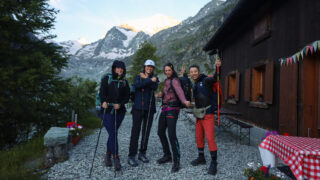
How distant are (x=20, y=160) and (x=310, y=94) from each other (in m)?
6.48

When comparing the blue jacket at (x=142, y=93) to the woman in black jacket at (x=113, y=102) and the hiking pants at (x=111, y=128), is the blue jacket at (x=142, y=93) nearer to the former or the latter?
the woman in black jacket at (x=113, y=102)

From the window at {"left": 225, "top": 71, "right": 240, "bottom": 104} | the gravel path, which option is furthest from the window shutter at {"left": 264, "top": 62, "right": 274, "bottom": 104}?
the window at {"left": 225, "top": 71, "right": 240, "bottom": 104}

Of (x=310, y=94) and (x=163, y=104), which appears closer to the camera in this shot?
(x=163, y=104)

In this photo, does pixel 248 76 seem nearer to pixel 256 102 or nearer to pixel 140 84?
pixel 256 102

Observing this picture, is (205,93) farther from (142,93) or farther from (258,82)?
(258,82)

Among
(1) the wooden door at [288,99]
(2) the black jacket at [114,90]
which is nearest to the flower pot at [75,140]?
(2) the black jacket at [114,90]

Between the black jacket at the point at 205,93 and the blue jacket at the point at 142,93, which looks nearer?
the black jacket at the point at 205,93

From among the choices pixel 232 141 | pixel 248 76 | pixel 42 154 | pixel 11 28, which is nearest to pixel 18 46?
pixel 11 28

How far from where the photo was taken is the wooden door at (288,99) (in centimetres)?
472

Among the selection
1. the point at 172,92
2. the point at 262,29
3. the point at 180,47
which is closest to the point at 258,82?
the point at 262,29

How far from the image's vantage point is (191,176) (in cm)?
310

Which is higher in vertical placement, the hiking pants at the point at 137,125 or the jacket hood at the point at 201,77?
the jacket hood at the point at 201,77

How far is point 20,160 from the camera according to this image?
3.78m

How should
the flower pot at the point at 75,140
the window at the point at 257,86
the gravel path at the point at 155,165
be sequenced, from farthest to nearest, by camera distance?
the window at the point at 257,86 → the flower pot at the point at 75,140 → the gravel path at the point at 155,165
